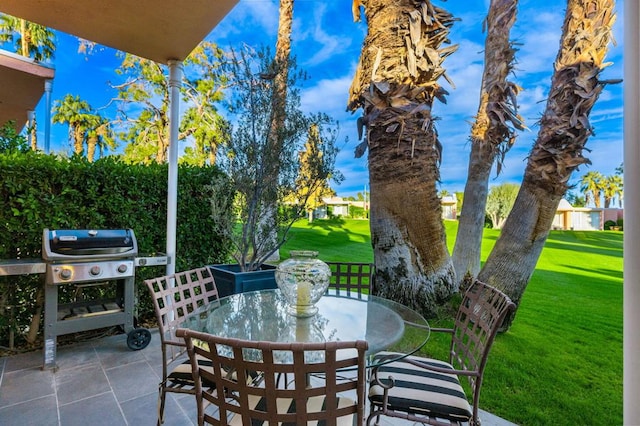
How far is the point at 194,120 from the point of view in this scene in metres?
10.5

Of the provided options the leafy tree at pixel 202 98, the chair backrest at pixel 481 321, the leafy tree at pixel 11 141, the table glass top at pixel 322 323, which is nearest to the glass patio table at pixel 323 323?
the table glass top at pixel 322 323

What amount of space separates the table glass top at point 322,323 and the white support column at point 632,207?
0.75 meters

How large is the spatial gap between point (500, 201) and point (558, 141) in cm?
219

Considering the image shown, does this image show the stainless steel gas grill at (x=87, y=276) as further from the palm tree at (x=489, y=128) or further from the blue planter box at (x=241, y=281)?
the palm tree at (x=489, y=128)

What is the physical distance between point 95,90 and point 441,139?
464 inches

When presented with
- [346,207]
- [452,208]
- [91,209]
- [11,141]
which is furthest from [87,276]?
[452,208]

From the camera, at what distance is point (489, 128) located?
11.5 feet

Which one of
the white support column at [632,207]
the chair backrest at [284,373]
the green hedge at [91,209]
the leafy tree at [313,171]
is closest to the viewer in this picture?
the chair backrest at [284,373]

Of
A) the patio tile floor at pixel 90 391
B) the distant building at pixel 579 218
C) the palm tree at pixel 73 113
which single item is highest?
the palm tree at pixel 73 113

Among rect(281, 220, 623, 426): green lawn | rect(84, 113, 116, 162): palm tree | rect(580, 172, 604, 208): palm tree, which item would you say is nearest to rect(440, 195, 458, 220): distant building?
rect(281, 220, 623, 426): green lawn

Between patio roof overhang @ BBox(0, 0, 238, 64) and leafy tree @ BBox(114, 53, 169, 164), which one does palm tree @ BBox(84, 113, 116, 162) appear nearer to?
leafy tree @ BBox(114, 53, 169, 164)

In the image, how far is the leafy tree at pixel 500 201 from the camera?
461cm

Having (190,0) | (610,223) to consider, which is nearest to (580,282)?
(610,223)

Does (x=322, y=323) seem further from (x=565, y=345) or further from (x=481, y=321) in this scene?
(x=565, y=345)
